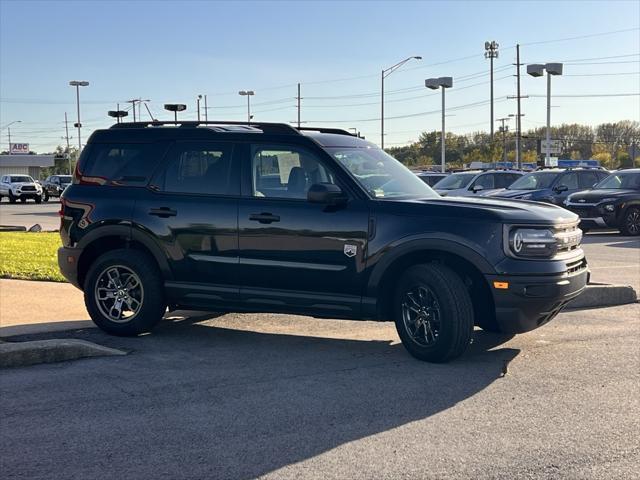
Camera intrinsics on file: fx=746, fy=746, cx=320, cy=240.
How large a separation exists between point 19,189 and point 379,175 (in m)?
43.3

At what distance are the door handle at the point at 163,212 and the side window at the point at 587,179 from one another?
57.1ft

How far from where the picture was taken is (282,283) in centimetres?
667

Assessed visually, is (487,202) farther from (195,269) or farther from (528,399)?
(195,269)

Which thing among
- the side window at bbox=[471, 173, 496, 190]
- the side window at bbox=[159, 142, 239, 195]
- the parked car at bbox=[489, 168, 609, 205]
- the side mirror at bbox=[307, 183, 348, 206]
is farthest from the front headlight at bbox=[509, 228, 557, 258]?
the side window at bbox=[471, 173, 496, 190]

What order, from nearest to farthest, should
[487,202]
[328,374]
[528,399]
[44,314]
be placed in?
[528,399], [328,374], [487,202], [44,314]

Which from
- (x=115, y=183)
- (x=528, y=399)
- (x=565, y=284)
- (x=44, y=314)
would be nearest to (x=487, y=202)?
(x=565, y=284)

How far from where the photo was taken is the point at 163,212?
711cm

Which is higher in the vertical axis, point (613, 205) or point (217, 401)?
point (613, 205)

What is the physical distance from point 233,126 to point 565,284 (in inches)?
137

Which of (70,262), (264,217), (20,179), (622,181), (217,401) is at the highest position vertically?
(20,179)

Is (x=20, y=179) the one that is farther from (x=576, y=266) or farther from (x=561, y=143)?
(x=561, y=143)

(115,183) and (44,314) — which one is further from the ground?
(115,183)

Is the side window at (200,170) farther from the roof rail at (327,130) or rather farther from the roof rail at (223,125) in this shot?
the roof rail at (327,130)

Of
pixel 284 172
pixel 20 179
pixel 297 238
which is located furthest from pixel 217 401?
pixel 20 179
